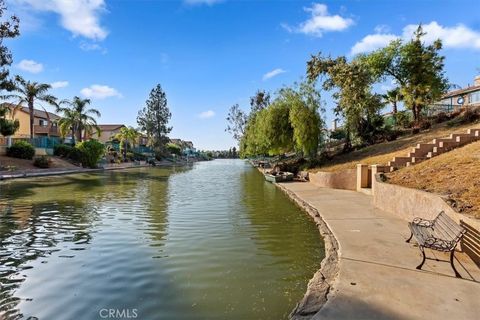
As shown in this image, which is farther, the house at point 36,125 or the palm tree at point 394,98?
the house at point 36,125

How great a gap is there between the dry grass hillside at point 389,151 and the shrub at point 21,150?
104 ft

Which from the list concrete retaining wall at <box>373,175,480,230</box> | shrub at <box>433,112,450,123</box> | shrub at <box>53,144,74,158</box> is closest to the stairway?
concrete retaining wall at <box>373,175,480,230</box>

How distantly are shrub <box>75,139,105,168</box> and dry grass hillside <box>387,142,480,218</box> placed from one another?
135 feet

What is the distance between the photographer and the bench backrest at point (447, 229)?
6158 millimetres

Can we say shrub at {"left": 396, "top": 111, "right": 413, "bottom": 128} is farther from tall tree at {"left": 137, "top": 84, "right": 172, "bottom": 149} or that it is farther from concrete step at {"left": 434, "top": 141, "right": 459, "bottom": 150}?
tall tree at {"left": 137, "top": 84, "right": 172, "bottom": 149}

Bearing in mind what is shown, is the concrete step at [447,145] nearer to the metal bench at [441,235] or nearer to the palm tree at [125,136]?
the metal bench at [441,235]

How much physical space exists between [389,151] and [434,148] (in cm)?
658

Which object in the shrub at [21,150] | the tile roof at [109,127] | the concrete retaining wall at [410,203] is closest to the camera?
the concrete retaining wall at [410,203]

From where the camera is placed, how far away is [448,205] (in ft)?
26.7

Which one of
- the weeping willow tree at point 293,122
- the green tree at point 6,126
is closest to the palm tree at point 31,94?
the green tree at point 6,126

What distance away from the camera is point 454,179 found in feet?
34.1

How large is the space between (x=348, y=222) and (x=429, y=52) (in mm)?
29423

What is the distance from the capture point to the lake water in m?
5.50

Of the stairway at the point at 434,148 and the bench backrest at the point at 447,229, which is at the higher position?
the stairway at the point at 434,148
